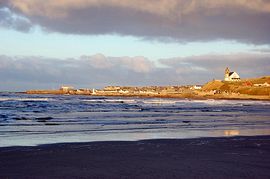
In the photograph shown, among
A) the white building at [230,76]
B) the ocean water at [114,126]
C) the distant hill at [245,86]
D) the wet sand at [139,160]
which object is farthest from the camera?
the white building at [230,76]

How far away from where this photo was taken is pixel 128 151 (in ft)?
50.4

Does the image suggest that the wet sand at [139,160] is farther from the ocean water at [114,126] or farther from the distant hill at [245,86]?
the distant hill at [245,86]

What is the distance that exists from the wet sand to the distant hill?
123284 millimetres

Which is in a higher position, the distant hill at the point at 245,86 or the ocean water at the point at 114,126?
the distant hill at the point at 245,86

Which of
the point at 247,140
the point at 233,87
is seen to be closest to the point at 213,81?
the point at 233,87

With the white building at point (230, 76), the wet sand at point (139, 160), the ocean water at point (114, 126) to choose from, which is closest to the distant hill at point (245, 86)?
the white building at point (230, 76)

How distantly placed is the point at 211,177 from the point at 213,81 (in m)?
179

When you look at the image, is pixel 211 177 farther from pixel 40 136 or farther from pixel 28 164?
pixel 40 136

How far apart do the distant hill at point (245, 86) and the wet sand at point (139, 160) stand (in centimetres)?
12328

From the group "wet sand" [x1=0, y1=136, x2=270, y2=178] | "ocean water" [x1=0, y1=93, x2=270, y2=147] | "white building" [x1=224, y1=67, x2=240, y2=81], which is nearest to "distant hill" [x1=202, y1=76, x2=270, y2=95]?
"white building" [x1=224, y1=67, x2=240, y2=81]

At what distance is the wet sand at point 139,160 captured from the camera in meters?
11.0

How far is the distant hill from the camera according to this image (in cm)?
13894

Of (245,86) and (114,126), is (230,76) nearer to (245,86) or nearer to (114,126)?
(245,86)

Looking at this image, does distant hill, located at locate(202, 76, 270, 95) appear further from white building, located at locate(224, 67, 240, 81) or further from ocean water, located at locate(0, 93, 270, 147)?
ocean water, located at locate(0, 93, 270, 147)
